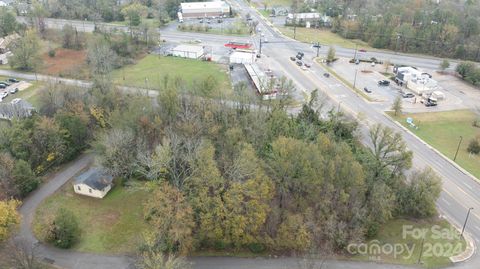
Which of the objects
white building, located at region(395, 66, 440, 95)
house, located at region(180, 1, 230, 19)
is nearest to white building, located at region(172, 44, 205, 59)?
house, located at region(180, 1, 230, 19)

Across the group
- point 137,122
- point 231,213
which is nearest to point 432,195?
point 231,213

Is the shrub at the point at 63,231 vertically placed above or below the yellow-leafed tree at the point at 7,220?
below

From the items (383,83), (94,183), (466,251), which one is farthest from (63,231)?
(383,83)

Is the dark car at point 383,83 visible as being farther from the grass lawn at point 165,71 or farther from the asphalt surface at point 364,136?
the grass lawn at point 165,71

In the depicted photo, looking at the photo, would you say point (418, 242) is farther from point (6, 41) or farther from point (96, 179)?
point (6, 41)

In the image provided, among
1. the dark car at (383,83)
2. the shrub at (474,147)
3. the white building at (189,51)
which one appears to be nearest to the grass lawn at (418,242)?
the shrub at (474,147)
